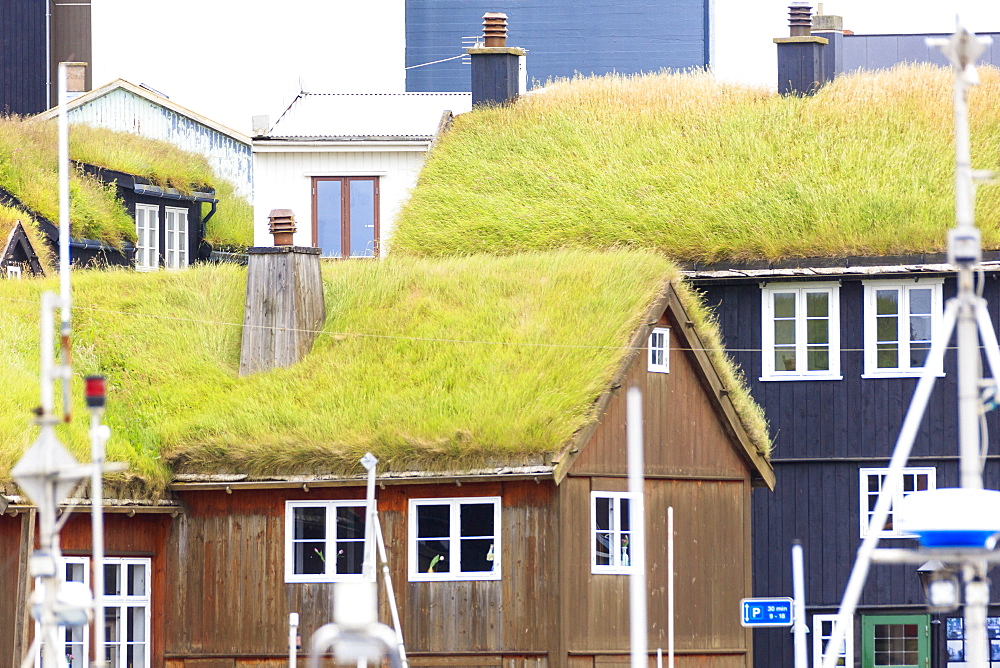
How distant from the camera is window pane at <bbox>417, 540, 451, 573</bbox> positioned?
2394 cm

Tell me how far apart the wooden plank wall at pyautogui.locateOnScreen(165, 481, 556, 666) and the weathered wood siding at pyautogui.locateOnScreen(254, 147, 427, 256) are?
11.5 meters

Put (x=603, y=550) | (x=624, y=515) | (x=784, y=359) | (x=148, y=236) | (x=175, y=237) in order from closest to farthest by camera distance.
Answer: (x=603, y=550)
(x=624, y=515)
(x=784, y=359)
(x=148, y=236)
(x=175, y=237)

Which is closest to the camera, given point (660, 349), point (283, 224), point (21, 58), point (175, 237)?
point (660, 349)

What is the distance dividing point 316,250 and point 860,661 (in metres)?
11.3

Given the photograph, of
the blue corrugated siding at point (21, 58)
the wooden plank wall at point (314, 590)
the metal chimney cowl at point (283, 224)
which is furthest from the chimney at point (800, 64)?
the blue corrugated siding at point (21, 58)

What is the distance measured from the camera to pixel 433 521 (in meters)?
24.0

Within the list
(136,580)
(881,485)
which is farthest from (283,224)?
(881,485)

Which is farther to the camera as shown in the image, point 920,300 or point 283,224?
Result: point 920,300

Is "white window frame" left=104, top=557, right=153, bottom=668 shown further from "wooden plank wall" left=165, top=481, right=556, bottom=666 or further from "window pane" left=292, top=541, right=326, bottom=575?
"window pane" left=292, top=541, right=326, bottom=575

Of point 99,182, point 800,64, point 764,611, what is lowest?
point 764,611

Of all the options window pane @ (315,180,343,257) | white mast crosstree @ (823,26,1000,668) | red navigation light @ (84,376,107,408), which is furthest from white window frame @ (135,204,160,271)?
white mast crosstree @ (823,26,1000,668)

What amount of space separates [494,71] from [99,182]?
9740 mm

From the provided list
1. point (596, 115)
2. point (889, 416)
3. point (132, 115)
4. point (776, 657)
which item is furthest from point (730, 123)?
point (132, 115)

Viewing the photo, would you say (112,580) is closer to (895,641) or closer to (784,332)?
(784,332)
